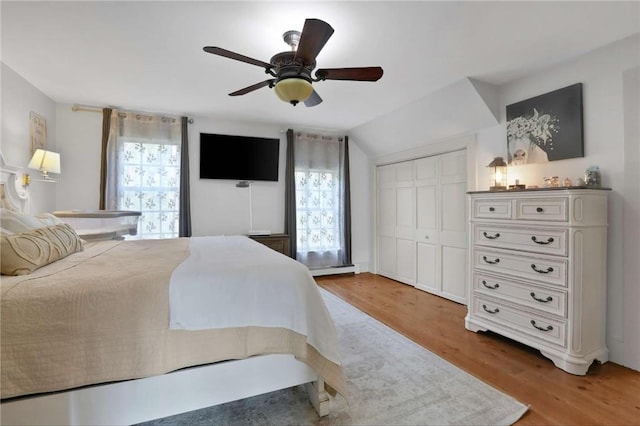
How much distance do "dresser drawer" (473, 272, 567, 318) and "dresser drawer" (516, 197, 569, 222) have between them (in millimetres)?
566

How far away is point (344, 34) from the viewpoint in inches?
87.4

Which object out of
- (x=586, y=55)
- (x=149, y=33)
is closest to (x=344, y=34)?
(x=149, y=33)

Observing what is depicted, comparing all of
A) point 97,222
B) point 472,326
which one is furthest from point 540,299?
point 97,222

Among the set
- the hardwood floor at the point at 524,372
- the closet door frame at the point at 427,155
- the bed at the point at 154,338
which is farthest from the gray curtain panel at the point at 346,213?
the bed at the point at 154,338

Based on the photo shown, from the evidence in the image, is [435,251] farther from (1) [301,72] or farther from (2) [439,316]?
(1) [301,72]

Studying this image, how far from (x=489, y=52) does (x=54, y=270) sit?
11.3ft

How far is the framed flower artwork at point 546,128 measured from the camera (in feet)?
8.39

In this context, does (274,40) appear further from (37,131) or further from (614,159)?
(37,131)

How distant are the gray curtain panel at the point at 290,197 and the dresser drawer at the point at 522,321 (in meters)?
2.83

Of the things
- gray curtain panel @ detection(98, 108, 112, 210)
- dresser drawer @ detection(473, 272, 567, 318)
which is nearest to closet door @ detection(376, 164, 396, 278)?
dresser drawer @ detection(473, 272, 567, 318)

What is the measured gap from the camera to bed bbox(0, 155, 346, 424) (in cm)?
116

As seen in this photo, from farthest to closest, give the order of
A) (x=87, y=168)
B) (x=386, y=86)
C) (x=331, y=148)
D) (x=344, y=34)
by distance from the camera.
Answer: (x=331, y=148) → (x=87, y=168) → (x=386, y=86) → (x=344, y=34)

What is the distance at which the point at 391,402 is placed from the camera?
5.83ft

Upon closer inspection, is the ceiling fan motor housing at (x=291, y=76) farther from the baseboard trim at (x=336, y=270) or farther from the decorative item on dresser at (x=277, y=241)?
the baseboard trim at (x=336, y=270)
